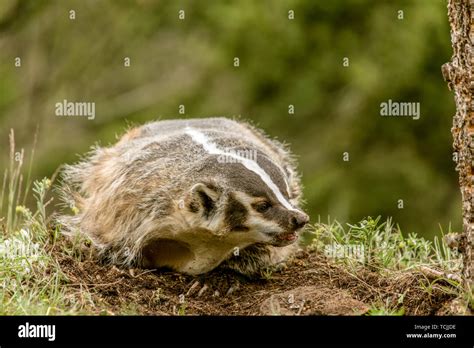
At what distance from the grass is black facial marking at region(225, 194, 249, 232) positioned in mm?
649

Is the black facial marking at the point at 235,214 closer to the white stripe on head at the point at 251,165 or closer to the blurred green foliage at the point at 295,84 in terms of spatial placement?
the white stripe on head at the point at 251,165

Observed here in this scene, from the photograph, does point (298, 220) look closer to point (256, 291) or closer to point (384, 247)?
point (256, 291)

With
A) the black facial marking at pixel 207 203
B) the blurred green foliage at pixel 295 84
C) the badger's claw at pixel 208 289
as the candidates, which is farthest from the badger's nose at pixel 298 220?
the blurred green foliage at pixel 295 84

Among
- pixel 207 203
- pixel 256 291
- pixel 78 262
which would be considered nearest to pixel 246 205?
pixel 207 203

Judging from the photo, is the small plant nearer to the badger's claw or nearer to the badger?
the badger

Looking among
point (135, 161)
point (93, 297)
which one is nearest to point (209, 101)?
point (135, 161)

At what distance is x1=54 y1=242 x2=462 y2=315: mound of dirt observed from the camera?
237 inches

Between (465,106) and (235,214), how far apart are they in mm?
1686

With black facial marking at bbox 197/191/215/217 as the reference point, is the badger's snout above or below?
below

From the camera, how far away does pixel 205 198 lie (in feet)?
21.1

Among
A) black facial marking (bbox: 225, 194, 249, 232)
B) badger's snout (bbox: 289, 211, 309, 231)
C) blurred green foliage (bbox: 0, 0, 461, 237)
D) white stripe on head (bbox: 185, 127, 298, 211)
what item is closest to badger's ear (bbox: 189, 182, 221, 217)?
black facial marking (bbox: 225, 194, 249, 232)

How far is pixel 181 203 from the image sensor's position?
652 centimetres
